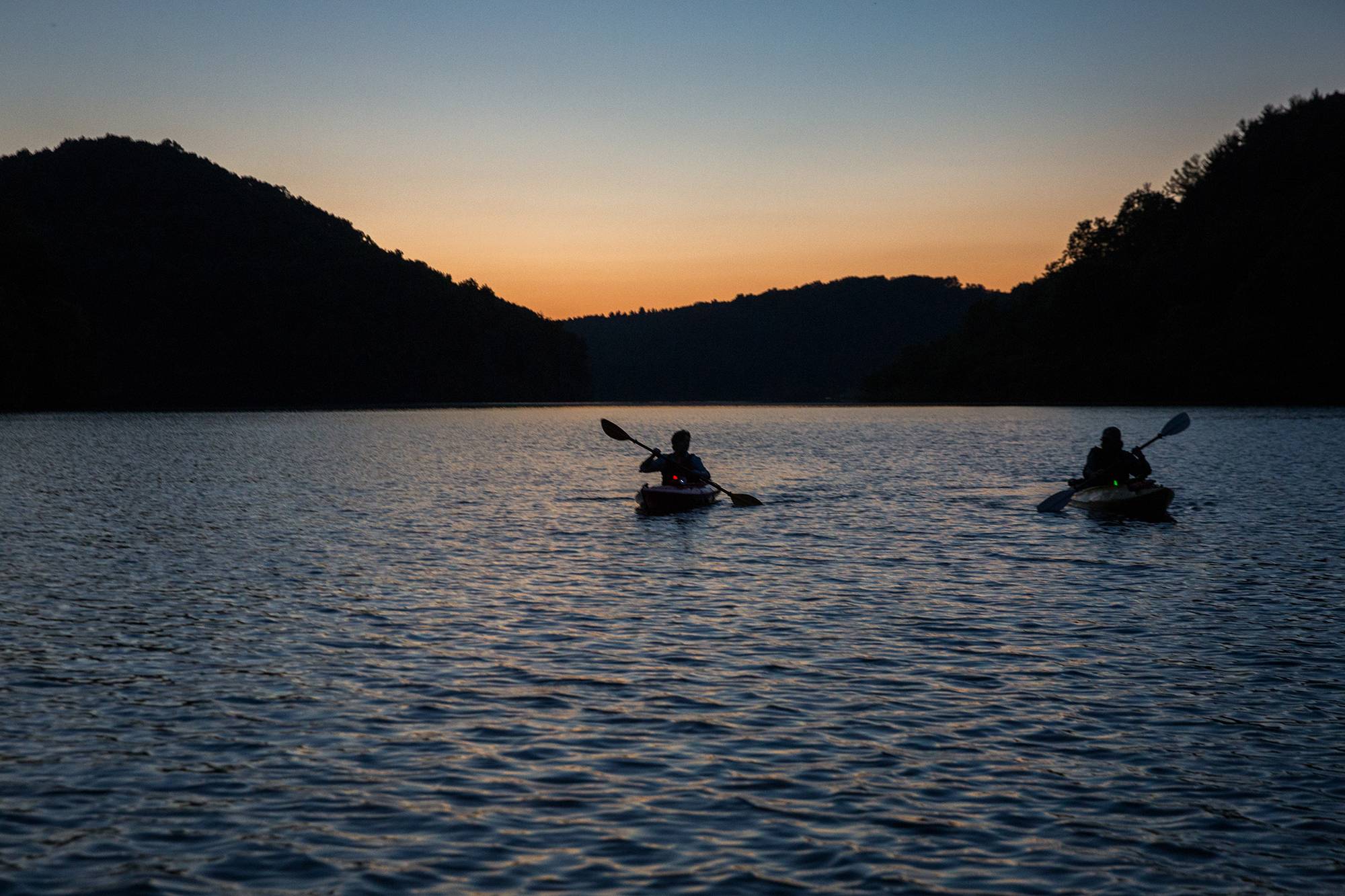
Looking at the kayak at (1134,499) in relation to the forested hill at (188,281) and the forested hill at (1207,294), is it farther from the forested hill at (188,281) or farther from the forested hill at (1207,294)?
the forested hill at (188,281)

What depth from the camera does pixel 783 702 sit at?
426 inches

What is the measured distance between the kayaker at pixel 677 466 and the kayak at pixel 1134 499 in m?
9.06

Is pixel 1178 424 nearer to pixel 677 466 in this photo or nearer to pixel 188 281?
pixel 677 466

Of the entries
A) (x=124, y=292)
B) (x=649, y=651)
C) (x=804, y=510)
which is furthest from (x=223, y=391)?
(x=649, y=651)

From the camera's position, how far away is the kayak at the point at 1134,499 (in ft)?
85.8

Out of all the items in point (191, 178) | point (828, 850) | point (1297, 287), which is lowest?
point (828, 850)

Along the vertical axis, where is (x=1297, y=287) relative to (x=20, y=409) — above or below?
above

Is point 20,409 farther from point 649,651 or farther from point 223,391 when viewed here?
point 649,651

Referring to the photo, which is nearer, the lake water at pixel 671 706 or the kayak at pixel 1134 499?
the lake water at pixel 671 706

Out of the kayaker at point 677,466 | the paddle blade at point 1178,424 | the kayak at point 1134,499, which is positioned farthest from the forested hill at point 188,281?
the kayak at point 1134,499

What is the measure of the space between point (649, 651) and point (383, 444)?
60555 mm

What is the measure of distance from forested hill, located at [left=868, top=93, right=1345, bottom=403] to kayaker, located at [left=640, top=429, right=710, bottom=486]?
116666mm

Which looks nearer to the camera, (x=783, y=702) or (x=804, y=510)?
(x=783, y=702)

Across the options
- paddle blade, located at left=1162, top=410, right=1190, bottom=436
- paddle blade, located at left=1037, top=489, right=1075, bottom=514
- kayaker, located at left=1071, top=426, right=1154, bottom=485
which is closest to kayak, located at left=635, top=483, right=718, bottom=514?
paddle blade, located at left=1037, top=489, right=1075, bottom=514
